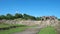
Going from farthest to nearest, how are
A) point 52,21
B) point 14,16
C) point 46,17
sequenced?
point 14,16
point 46,17
point 52,21

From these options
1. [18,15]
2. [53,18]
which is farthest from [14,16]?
[53,18]

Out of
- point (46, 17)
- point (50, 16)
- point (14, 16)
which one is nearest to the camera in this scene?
point (50, 16)

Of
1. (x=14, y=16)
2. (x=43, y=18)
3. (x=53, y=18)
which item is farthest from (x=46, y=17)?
(x=14, y=16)

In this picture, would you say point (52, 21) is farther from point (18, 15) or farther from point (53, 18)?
point (18, 15)

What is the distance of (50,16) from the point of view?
5359 cm

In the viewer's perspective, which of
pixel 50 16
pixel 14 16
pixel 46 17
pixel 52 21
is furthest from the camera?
pixel 14 16

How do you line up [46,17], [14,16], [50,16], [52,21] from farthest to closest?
[14,16]
[46,17]
[50,16]
[52,21]

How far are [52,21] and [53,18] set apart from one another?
5.39ft

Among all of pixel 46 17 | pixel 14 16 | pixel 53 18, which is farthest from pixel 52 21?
pixel 14 16

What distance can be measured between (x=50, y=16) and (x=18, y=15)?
5271 cm

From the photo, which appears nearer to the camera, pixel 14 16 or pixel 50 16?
pixel 50 16

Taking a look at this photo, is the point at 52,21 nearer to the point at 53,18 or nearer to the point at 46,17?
the point at 53,18

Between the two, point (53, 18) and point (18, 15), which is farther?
point (18, 15)

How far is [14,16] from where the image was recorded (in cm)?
10256
